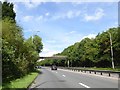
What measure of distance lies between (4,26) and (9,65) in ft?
18.1

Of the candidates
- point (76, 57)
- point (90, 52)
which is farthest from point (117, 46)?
point (76, 57)

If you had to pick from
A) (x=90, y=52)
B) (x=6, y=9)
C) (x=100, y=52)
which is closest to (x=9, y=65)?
(x=6, y=9)

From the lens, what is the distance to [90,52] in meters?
106

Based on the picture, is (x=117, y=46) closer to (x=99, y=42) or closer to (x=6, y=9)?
(x=99, y=42)

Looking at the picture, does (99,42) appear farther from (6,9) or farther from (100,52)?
(6,9)

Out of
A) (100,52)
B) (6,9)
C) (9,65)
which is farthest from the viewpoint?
(100,52)

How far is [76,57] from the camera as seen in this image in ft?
452

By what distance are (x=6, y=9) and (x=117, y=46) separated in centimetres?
4218

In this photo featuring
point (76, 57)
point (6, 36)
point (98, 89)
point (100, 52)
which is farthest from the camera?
point (76, 57)

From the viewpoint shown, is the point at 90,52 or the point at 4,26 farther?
the point at 90,52

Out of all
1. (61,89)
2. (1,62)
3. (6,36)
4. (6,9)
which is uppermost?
(6,9)

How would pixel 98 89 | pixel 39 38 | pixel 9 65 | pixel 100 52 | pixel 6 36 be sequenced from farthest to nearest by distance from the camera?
1. pixel 100 52
2. pixel 39 38
3. pixel 6 36
4. pixel 9 65
5. pixel 98 89

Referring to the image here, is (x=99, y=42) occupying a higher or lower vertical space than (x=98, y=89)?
higher

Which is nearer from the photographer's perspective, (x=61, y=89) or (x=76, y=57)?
(x=61, y=89)
